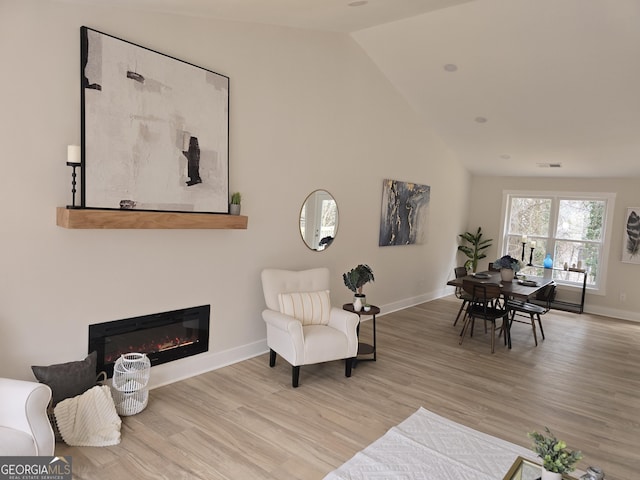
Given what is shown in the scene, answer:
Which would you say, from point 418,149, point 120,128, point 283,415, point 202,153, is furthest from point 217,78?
point 418,149

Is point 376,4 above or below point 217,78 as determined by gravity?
above

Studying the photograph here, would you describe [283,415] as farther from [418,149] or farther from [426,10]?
[418,149]

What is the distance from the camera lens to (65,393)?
2732mm

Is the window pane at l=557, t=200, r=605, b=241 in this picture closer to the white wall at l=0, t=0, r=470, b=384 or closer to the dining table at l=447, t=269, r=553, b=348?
the dining table at l=447, t=269, r=553, b=348

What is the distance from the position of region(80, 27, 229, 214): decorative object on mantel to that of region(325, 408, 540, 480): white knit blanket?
7.48 feet

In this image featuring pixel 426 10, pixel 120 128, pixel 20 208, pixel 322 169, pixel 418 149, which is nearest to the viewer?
pixel 20 208

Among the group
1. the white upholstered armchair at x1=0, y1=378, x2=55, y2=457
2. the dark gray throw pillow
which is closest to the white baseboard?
the dark gray throw pillow

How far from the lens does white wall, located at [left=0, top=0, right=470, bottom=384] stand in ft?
8.82

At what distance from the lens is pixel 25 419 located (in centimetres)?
210

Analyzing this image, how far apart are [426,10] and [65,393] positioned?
14.3ft

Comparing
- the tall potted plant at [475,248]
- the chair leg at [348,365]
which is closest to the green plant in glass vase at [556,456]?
the chair leg at [348,365]

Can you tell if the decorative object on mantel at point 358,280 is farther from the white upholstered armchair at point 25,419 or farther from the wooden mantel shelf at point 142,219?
the white upholstered armchair at point 25,419

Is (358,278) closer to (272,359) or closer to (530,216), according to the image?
(272,359)

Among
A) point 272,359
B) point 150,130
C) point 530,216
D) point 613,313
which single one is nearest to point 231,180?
point 150,130
